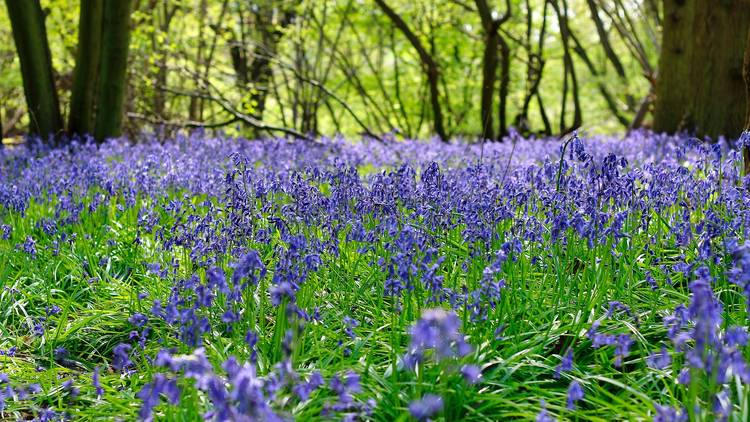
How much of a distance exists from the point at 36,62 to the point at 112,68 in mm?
1033

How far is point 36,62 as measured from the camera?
10172 mm

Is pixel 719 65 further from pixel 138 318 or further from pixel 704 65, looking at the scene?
pixel 138 318

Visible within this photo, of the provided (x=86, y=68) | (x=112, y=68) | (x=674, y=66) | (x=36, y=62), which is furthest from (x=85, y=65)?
(x=674, y=66)

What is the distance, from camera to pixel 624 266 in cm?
387

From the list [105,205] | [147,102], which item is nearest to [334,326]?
[105,205]

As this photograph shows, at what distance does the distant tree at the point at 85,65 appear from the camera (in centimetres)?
994

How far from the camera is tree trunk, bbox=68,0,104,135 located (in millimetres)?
10117

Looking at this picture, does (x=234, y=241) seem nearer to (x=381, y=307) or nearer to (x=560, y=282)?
(x=381, y=307)

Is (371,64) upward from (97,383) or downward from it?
upward

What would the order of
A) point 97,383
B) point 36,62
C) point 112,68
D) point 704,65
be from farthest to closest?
point 112,68 < point 36,62 < point 704,65 < point 97,383

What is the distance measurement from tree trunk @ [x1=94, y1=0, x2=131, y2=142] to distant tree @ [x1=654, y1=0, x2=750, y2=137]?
24.7 feet

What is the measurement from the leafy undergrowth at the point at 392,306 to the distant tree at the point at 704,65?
4.85 metres

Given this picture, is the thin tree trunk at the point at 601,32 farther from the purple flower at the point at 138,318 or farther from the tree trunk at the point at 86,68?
the purple flower at the point at 138,318

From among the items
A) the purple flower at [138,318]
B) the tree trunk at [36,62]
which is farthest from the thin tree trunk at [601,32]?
the purple flower at [138,318]
